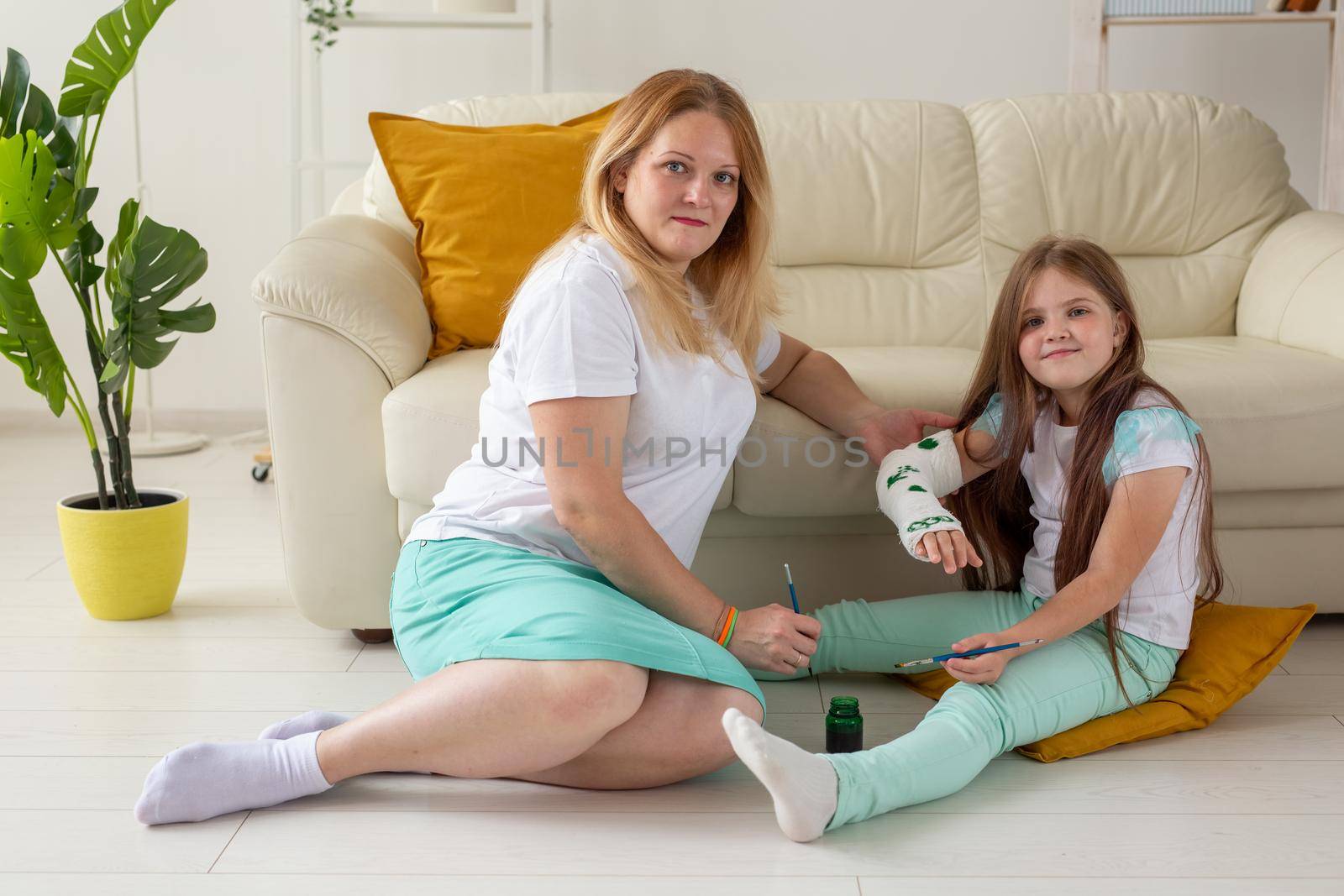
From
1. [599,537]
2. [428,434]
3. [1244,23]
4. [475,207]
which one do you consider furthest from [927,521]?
[1244,23]

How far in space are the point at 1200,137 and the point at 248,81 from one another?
2538 millimetres

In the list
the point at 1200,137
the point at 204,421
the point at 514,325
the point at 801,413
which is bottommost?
the point at 204,421

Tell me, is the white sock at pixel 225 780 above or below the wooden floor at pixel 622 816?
above

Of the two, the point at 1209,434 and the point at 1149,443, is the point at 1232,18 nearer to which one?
the point at 1209,434

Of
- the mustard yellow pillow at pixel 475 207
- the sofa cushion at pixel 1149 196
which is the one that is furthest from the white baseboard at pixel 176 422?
the sofa cushion at pixel 1149 196

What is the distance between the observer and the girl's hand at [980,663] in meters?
1.51

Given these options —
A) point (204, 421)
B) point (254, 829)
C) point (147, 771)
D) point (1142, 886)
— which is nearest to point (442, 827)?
point (254, 829)

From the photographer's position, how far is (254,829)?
1.36 m

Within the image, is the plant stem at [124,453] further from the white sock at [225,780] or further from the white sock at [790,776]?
the white sock at [790,776]

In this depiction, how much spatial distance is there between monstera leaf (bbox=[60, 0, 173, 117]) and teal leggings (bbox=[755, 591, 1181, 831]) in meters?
1.41

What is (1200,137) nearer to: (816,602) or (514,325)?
(816,602)

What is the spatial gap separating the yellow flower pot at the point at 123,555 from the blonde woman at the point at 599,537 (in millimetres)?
698

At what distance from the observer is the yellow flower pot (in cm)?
204

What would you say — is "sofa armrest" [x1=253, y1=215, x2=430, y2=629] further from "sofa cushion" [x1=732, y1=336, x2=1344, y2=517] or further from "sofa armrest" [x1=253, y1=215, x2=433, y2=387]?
"sofa cushion" [x1=732, y1=336, x2=1344, y2=517]
